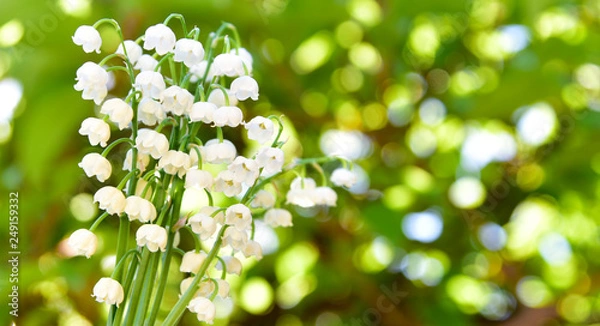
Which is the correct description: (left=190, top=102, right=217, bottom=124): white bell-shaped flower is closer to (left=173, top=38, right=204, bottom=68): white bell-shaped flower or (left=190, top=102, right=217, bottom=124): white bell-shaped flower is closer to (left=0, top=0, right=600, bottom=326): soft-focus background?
(left=173, top=38, right=204, bottom=68): white bell-shaped flower

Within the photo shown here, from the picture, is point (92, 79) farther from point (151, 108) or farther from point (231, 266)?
point (231, 266)

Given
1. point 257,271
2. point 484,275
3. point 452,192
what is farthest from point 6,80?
point 484,275

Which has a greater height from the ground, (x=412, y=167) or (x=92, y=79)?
(x=412, y=167)

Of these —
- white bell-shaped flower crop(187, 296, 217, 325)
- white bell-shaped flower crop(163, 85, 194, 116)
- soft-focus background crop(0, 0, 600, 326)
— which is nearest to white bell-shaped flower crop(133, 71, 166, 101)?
white bell-shaped flower crop(163, 85, 194, 116)

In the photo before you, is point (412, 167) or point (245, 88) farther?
point (412, 167)

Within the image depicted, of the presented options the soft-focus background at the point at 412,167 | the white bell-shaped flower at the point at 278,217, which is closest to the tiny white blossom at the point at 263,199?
the white bell-shaped flower at the point at 278,217

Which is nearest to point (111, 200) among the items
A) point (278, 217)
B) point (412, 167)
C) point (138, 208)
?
point (138, 208)
